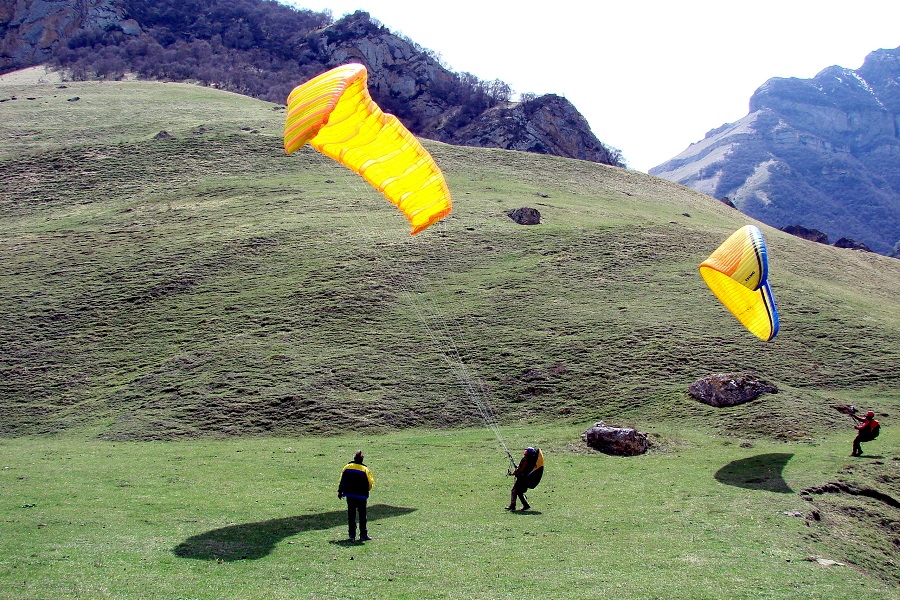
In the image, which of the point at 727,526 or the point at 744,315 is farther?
the point at 744,315

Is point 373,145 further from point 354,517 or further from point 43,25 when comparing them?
point 43,25

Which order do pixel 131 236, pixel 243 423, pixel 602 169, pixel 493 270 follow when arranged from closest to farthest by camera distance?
pixel 243 423 → pixel 493 270 → pixel 131 236 → pixel 602 169

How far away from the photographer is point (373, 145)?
15641 millimetres

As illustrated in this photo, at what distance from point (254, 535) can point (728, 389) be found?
16.2 metres

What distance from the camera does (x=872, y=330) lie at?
2847cm

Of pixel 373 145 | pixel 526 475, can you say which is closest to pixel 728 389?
pixel 526 475

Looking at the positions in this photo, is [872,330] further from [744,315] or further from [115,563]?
[115,563]

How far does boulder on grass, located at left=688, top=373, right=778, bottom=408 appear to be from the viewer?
2250 centimetres

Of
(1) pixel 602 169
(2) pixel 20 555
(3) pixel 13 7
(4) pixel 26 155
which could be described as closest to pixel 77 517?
(2) pixel 20 555

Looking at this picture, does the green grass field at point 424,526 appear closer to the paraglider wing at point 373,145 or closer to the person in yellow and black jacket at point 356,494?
the person in yellow and black jacket at point 356,494

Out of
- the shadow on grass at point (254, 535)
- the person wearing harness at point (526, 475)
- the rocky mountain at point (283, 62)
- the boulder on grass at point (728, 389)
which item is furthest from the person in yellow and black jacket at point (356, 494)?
the rocky mountain at point (283, 62)

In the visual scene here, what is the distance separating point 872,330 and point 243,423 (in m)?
23.6

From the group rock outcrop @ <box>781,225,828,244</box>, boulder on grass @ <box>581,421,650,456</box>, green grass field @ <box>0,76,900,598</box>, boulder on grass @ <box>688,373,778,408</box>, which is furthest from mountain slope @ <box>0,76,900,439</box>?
rock outcrop @ <box>781,225,828,244</box>

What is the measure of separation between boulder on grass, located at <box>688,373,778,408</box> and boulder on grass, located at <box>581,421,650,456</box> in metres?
4.35
